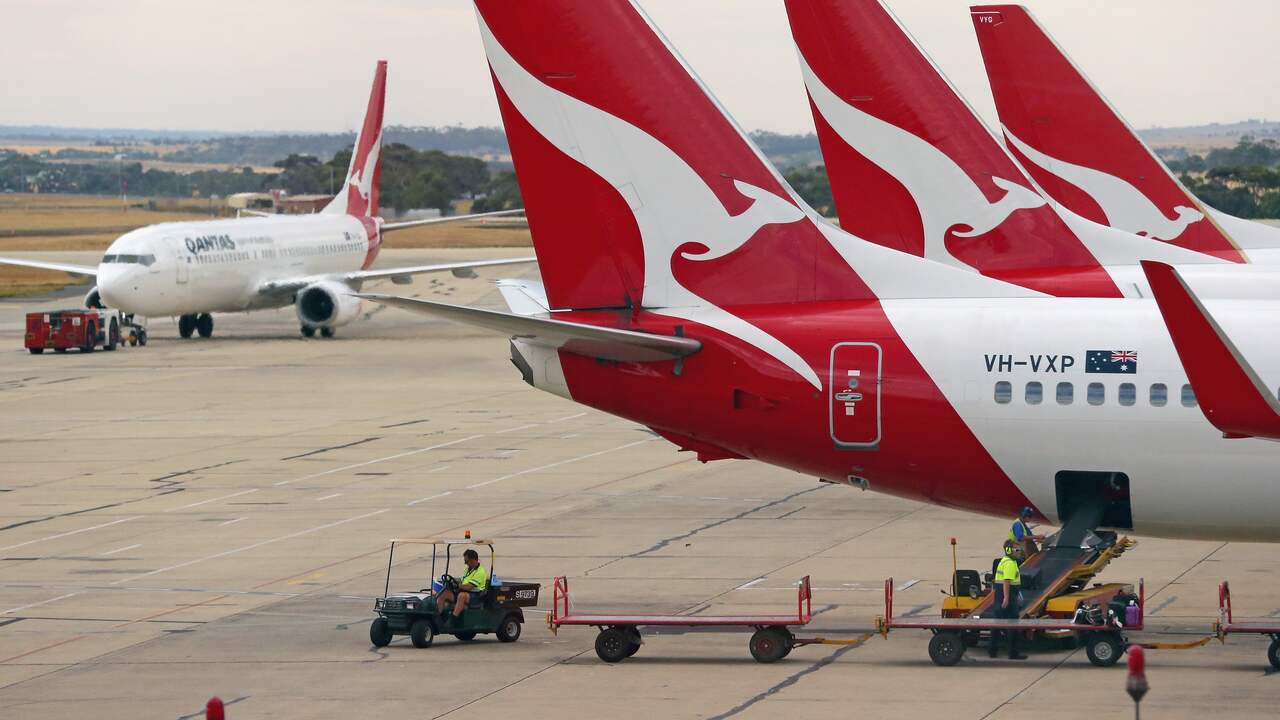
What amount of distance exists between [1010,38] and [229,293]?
141 feet

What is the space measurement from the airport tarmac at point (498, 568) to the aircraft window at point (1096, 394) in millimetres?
3117

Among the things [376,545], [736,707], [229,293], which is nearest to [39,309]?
[229,293]

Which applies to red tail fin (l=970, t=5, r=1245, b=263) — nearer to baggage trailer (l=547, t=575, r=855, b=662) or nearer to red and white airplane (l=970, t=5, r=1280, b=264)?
red and white airplane (l=970, t=5, r=1280, b=264)

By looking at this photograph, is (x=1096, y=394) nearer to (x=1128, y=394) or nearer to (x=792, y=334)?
(x=1128, y=394)

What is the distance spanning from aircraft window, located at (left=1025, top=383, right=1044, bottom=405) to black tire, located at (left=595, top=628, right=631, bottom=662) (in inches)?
224

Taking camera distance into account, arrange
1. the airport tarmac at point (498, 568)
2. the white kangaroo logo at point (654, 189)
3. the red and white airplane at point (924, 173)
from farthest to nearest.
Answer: the red and white airplane at point (924, 173) < the white kangaroo logo at point (654, 189) < the airport tarmac at point (498, 568)

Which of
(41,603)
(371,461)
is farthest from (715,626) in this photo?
(371,461)

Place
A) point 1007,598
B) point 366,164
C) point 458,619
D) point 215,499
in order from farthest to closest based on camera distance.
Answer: point 366,164 < point 215,499 < point 458,619 < point 1007,598

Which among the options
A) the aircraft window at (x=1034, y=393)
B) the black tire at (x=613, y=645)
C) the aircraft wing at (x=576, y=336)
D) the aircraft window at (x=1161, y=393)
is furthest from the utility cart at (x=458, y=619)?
the aircraft window at (x=1161, y=393)

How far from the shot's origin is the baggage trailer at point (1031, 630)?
21797mm

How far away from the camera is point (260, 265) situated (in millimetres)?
72875

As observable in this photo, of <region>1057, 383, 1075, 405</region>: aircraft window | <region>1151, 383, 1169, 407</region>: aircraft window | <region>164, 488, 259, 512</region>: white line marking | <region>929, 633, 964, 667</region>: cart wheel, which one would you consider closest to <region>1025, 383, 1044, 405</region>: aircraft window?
<region>1057, 383, 1075, 405</region>: aircraft window

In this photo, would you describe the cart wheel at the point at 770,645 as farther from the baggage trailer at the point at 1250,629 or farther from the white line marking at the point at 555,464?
the white line marking at the point at 555,464

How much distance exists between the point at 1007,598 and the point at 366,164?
211 feet
